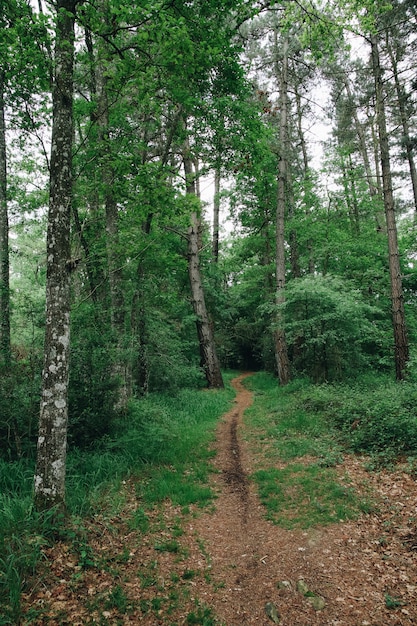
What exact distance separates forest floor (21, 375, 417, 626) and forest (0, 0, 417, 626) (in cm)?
10

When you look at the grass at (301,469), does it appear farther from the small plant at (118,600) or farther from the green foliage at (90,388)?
the green foliage at (90,388)

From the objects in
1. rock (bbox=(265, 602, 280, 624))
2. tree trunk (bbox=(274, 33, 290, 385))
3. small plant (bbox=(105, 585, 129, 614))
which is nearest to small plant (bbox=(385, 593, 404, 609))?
rock (bbox=(265, 602, 280, 624))

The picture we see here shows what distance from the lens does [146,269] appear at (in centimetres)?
1070

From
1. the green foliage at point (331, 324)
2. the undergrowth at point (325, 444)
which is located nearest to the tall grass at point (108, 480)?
the undergrowth at point (325, 444)

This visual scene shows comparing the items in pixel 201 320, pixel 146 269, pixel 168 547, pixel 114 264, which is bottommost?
pixel 168 547

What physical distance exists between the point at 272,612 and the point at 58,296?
4.05m

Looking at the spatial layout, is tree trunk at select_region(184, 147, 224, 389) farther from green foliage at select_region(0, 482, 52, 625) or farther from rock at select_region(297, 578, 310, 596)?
rock at select_region(297, 578, 310, 596)

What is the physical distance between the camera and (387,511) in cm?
472

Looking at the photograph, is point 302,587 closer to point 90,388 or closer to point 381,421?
point 381,421

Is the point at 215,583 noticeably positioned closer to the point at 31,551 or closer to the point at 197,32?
the point at 31,551

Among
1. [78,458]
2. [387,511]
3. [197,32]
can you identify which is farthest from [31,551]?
[197,32]

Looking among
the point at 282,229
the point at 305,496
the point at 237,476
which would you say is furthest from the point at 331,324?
the point at 305,496

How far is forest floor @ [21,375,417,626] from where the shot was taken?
324 cm

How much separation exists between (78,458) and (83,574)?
2478 millimetres
